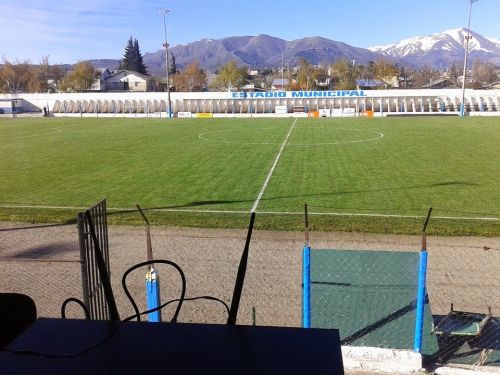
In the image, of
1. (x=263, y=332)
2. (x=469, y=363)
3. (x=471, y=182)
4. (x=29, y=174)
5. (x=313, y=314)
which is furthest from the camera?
(x=29, y=174)

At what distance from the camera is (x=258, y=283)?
398 inches

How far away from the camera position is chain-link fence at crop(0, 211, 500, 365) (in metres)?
7.72

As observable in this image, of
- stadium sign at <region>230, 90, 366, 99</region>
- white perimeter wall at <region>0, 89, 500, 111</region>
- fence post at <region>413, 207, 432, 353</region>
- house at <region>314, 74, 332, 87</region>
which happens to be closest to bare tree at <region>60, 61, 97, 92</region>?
white perimeter wall at <region>0, 89, 500, 111</region>

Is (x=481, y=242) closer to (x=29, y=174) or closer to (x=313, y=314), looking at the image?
(x=313, y=314)

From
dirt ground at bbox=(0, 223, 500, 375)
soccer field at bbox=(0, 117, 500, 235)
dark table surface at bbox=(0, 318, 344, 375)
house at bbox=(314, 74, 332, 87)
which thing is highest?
house at bbox=(314, 74, 332, 87)

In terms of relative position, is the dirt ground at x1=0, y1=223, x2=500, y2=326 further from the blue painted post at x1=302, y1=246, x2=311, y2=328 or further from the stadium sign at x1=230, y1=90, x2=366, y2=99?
the stadium sign at x1=230, y1=90, x2=366, y2=99

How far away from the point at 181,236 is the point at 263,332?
39.4 ft

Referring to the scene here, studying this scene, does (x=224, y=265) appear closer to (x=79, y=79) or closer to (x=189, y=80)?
(x=79, y=79)

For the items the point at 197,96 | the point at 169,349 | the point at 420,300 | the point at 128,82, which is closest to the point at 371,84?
the point at 197,96

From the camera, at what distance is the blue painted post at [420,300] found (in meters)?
6.61

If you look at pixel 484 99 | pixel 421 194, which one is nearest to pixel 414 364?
pixel 421 194

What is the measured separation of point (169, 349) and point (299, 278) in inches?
352

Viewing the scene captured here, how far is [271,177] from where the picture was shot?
71.9 ft

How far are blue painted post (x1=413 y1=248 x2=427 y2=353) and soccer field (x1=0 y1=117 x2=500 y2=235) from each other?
7049 millimetres
